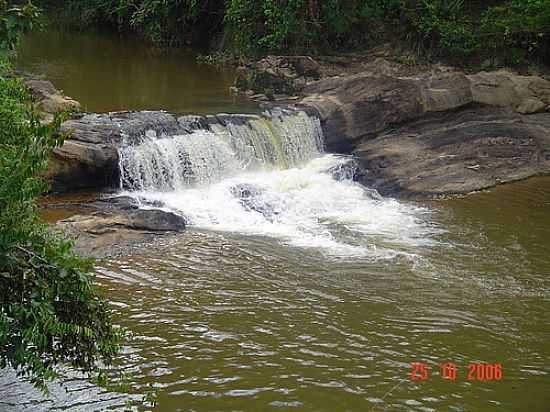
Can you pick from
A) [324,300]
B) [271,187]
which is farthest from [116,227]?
[271,187]

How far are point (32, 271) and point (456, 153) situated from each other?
10.7 m

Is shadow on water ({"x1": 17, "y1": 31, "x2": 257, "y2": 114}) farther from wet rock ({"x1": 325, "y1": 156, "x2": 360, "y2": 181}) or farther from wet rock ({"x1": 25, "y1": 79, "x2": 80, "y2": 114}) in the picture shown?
wet rock ({"x1": 325, "y1": 156, "x2": 360, "y2": 181})

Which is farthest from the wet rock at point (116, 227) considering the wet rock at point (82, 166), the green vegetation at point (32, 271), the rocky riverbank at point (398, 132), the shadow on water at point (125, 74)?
the shadow on water at point (125, 74)

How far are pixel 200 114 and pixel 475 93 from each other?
5707 mm

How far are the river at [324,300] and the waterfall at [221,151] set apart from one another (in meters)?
0.08

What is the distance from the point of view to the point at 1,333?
3.96 m

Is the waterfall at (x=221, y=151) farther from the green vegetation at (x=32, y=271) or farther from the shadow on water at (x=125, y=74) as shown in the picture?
the green vegetation at (x=32, y=271)

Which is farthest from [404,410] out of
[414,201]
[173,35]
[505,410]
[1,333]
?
[173,35]

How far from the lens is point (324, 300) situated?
26.0 feet

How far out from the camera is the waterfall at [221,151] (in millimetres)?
12039

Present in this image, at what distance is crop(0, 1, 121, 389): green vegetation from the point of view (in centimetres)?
404

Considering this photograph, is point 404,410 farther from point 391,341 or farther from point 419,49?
point 419,49
